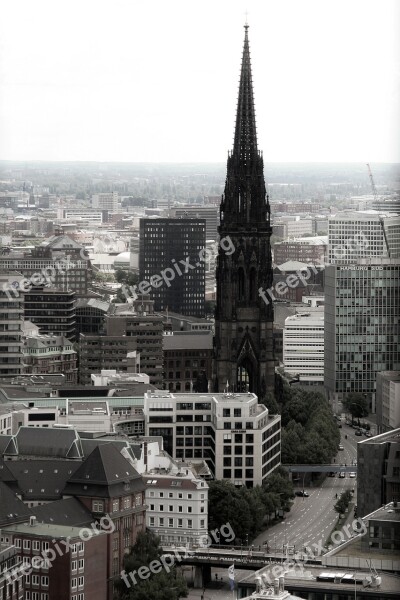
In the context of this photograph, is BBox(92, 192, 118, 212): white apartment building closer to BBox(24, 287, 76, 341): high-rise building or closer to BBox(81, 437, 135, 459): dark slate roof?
BBox(24, 287, 76, 341): high-rise building

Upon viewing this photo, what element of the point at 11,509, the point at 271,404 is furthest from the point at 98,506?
the point at 271,404

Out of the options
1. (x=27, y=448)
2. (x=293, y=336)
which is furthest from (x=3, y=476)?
(x=293, y=336)

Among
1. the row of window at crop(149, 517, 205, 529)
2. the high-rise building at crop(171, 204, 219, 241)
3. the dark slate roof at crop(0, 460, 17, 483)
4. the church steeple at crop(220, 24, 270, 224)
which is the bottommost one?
the row of window at crop(149, 517, 205, 529)

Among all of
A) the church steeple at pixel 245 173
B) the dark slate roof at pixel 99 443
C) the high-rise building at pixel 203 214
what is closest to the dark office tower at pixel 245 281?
the church steeple at pixel 245 173

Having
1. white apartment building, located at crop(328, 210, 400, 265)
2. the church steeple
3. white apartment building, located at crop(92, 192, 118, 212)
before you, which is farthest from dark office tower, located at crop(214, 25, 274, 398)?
white apartment building, located at crop(92, 192, 118, 212)

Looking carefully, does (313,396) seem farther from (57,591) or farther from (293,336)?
(57,591)

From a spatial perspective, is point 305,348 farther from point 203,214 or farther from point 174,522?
point 203,214
